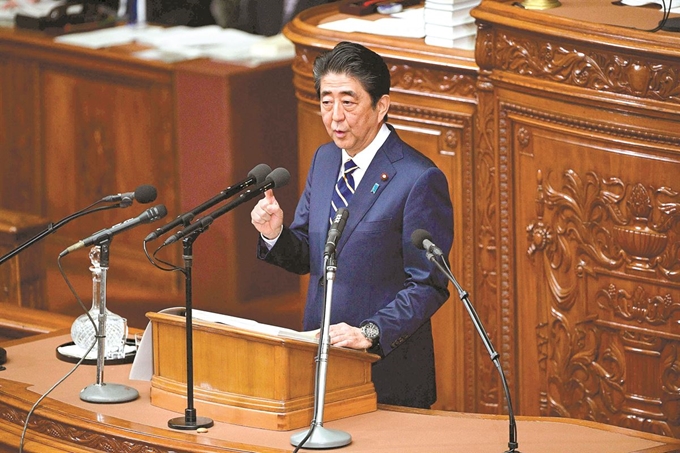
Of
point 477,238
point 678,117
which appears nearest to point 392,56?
point 477,238

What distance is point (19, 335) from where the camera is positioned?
537cm

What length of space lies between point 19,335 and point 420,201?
204cm

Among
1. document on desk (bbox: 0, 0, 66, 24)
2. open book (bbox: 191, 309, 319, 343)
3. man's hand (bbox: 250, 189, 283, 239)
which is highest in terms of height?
man's hand (bbox: 250, 189, 283, 239)

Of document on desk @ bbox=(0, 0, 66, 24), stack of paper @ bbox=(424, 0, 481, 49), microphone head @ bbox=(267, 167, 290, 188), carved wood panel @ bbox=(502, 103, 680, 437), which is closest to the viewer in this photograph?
microphone head @ bbox=(267, 167, 290, 188)

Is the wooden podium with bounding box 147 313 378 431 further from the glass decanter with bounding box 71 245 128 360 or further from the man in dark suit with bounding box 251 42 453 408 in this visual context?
the glass decanter with bounding box 71 245 128 360

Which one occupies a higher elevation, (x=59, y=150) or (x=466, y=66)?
(x=466, y=66)

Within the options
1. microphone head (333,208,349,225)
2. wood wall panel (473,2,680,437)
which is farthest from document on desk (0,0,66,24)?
microphone head (333,208,349,225)

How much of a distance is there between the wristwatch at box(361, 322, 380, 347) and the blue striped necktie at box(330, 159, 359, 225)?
1.14ft

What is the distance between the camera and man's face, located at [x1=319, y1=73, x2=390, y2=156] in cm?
394

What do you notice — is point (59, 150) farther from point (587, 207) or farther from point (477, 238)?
point (587, 207)

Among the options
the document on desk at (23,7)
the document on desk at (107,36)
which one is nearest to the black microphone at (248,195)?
the document on desk at (107,36)

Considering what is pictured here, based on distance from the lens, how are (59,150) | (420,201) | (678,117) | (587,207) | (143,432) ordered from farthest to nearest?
(59,150)
(587,207)
(678,117)
(420,201)
(143,432)

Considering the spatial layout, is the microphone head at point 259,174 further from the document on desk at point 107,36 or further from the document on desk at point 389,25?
the document on desk at point 107,36

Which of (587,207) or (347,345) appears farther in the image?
(587,207)
